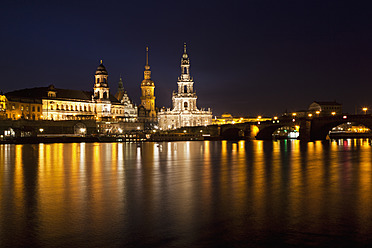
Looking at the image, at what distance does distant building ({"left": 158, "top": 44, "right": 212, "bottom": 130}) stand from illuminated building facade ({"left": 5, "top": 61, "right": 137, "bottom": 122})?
1472 centimetres

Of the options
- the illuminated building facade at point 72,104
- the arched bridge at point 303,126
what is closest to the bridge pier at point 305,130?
the arched bridge at point 303,126

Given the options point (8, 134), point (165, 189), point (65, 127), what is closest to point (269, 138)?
point (65, 127)

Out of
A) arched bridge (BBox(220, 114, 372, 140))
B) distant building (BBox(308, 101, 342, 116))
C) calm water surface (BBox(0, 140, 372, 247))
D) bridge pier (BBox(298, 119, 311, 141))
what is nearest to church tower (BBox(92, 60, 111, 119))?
arched bridge (BBox(220, 114, 372, 140))

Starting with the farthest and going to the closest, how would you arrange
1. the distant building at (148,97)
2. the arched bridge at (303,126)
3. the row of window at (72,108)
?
the distant building at (148,97) < the row of window at (72,108) < the arched bridge at (303,126)

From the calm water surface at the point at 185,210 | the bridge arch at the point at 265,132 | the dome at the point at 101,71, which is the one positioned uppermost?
the dome at the point at 101,71

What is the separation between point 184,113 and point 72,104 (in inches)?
1616

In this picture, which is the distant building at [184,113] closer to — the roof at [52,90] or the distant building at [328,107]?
the roof at [52,90]

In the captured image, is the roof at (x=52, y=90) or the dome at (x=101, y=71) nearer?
the roof at (x=52, y=90)

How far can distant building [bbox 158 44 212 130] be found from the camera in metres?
155

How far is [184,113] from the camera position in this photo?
155250 millimetres

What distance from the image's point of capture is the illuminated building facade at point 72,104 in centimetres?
12256

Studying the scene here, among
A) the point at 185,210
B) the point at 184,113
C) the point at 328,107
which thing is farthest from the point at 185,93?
the point at 185,210

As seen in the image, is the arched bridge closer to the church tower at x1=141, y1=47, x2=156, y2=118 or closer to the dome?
the dome

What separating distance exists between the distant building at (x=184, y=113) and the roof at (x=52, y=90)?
882 inches
